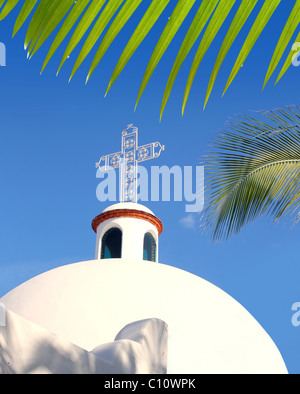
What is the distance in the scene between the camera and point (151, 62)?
0.74m

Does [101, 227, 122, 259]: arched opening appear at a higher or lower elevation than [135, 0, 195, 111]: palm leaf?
higher

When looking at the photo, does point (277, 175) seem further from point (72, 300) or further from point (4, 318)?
point (72, 300)

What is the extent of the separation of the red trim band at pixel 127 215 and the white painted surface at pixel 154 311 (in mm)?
3175

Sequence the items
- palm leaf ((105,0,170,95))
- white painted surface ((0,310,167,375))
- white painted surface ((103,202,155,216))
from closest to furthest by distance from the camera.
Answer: palm leaf ((105,0,170,95)) → white painted surface ((0,310,167,375)) → white painted surface ((103,202,155,216))

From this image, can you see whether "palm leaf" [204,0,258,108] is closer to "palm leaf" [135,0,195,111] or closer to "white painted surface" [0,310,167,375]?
"palm leaf" [135,0,195,111]

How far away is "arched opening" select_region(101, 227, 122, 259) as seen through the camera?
15566mm

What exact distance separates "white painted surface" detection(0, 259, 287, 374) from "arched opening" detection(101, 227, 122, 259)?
307cm

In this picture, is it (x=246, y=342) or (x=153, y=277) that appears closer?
(x=246, y=342)

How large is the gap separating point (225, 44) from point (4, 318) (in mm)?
2972

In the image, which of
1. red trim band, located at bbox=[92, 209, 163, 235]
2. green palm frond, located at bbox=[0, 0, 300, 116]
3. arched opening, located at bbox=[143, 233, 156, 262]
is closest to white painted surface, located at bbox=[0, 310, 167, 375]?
green palm frond, located at bbox=[0, 0, 300, 116]

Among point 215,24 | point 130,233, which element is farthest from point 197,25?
point 130,233

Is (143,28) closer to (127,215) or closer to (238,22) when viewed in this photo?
(238,22)
